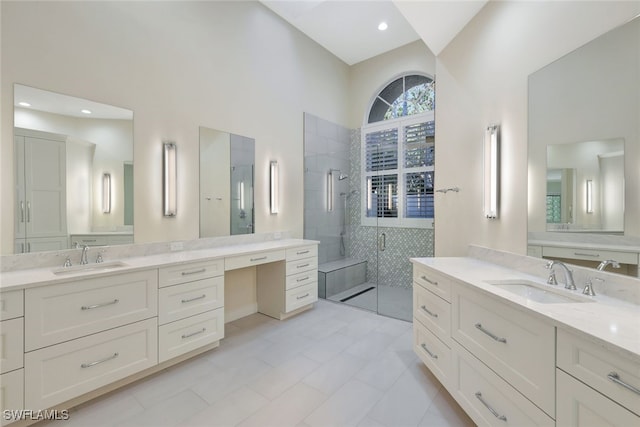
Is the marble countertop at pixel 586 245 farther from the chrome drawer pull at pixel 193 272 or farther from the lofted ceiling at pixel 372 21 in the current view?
the chrome drawer pull at pixel 193 272

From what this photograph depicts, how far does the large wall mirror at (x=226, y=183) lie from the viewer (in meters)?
2.97

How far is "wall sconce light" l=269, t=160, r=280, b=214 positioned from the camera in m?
3.64

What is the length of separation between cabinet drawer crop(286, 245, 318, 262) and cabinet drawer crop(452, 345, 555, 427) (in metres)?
1.94

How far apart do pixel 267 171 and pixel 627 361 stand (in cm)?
337

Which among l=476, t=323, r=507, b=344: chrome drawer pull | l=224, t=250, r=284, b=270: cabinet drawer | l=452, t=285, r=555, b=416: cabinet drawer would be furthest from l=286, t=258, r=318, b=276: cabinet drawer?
l=476, t=323, r=507, b=344: chrome drawer pull

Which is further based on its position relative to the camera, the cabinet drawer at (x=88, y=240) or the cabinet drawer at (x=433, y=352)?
the cabinet drawer at (x=88, y=240)

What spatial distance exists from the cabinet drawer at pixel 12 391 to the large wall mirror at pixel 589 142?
321 cm

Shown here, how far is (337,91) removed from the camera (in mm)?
4820

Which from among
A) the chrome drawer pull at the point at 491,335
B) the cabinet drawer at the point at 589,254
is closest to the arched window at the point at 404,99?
the cabinet drawer at the point at 589,254

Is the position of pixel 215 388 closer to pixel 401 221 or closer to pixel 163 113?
pixel 163 113

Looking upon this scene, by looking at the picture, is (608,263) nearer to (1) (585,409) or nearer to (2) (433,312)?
(1) (585,409)

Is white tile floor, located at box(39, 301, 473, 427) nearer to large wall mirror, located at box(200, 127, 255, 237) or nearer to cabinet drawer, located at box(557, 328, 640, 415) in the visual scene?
cabinet drawer, located at box(557, 328, 640, 415)

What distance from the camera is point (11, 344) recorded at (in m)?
1.49

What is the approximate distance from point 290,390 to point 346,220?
309 cm
